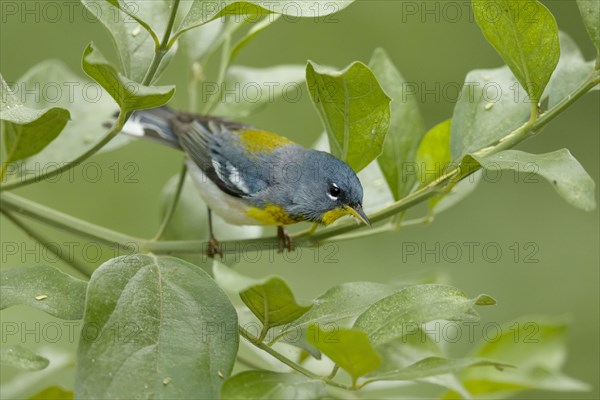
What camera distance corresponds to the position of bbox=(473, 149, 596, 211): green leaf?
1813 millimetres

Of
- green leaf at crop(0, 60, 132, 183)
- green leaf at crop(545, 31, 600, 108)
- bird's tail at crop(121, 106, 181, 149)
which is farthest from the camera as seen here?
bird's tail at crop(121, 106, 181, 149)

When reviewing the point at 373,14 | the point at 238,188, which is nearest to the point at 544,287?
the point at 373,14

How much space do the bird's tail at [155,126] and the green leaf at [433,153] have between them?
1937 millimetres

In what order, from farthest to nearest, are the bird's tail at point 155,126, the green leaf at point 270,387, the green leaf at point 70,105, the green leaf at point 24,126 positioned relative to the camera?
the bird's tail at point 155,126
the green leaf at point 70,105
the green leaf at point 24,126
the green leaf at point 270,387

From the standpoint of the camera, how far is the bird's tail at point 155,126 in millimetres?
4305

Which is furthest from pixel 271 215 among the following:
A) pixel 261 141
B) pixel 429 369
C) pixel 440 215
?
pixel 440 215

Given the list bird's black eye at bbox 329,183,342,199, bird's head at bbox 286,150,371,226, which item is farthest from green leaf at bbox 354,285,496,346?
bird's black eye at bbox 329,183,342,199

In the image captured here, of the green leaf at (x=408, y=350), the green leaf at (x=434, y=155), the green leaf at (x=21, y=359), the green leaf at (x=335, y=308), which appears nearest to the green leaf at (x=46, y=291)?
the green leaf at (x=21, y=359)

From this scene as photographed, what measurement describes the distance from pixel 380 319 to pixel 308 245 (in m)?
0.67

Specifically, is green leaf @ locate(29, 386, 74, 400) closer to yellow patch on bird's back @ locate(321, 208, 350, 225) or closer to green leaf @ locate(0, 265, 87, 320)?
green leaf @ locate(0, 265, 87, 320)

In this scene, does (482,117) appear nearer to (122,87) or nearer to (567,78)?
(567,78)

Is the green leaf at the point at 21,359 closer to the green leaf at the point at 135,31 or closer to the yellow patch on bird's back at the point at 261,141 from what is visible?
the green leaf at the point at 135,31

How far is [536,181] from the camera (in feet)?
21.1

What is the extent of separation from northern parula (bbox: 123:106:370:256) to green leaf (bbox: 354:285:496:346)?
1072mm
